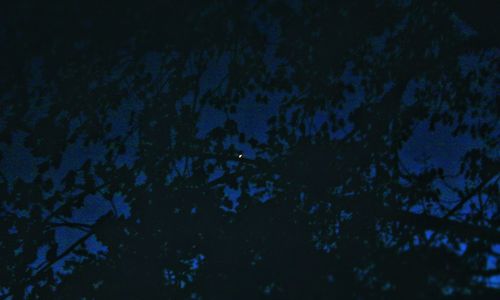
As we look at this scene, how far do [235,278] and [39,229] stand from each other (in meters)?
3.39

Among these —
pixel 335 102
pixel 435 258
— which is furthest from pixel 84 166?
pixel 435 258

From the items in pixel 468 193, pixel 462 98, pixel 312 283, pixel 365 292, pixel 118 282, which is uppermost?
pixel 462 98

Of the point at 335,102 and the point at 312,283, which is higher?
the point at 335,102

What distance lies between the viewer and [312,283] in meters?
3.63

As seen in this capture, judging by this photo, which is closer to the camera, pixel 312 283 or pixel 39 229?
pixel 312 283

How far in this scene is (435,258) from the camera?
10.6 feet

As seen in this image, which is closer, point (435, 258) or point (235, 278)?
point (435, 258)

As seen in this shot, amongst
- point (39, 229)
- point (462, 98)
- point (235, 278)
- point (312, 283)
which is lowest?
point (312, 283)

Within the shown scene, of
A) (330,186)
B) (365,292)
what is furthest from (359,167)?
(365,292)

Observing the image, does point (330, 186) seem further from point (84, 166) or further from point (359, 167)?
point (84, 166)

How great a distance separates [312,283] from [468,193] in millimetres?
3468

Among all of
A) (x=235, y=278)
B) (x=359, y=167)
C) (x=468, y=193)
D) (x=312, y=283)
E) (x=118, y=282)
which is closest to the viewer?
(x=312, y=283)

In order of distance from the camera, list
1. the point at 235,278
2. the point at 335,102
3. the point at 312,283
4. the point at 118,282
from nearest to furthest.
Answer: the point at 312,283 < the point at 235,278 < the point at 118,282 < the point at 335,102

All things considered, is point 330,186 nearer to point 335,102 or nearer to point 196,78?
point 335,102
